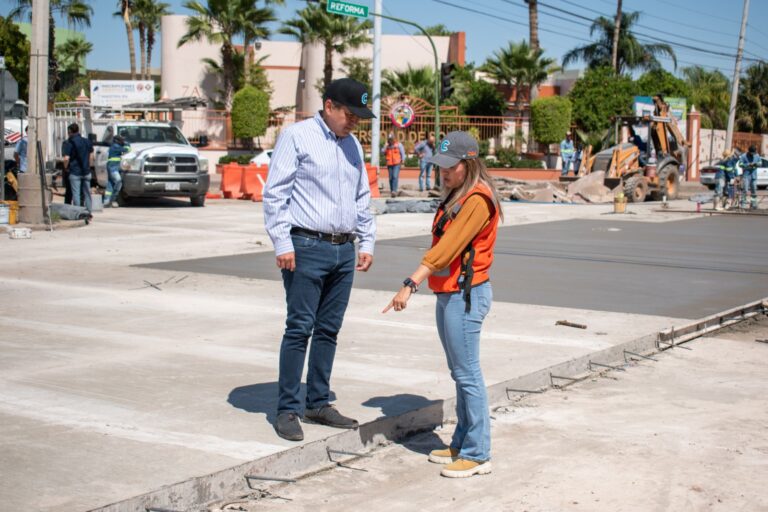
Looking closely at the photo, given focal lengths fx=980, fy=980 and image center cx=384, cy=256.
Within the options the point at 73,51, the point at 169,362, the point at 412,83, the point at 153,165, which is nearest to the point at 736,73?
the point at 412,83

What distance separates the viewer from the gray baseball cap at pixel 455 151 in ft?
17.3

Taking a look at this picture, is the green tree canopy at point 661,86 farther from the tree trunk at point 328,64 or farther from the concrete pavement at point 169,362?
the concrete pavement at point 169,362

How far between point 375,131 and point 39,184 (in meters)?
13.4

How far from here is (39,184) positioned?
18281 mm

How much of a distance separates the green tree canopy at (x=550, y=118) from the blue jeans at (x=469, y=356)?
43.4 meters

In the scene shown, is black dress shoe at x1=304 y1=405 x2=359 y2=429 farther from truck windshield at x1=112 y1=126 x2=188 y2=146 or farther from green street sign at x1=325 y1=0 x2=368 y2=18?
green street sign at x1=325 y1=0 x2=368 y2=18

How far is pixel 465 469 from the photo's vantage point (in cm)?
529

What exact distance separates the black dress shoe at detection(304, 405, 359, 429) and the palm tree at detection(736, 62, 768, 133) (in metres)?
69.4

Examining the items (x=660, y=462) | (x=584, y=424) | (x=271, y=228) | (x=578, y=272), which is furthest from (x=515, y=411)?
(x=578, y=272)

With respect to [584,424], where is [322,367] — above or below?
above

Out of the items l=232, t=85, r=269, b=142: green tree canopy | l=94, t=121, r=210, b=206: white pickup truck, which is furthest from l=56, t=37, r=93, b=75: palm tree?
l=94, t=121, r=210, b=206: white pickup truck

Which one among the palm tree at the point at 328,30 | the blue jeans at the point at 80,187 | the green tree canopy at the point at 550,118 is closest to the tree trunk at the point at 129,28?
the palm tree at the point at 328,30

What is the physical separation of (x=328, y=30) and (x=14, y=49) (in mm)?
15915

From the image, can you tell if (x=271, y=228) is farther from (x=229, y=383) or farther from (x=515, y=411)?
(x=515, y=411)
